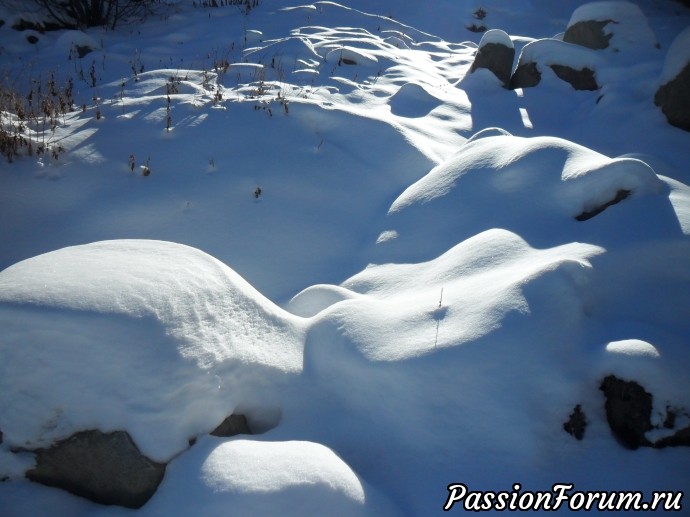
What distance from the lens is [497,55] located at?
7.47 metres

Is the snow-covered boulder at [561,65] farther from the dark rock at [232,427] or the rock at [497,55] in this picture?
the dark rock at [232,427]

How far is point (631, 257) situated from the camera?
9.34 feet

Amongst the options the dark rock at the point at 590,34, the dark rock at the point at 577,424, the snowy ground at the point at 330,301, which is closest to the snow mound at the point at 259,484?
the snowy ground at the point at 330,301

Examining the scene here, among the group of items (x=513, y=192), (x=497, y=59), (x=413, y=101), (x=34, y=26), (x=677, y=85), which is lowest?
(x=513, y=192)

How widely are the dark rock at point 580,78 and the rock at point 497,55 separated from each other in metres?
0.79

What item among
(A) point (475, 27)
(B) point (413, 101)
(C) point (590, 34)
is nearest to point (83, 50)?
(B) point (413, 101)

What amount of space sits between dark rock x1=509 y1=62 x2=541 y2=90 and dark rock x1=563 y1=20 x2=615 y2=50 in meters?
1.61

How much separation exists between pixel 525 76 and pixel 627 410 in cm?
637

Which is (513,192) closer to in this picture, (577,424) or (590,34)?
(577,424)

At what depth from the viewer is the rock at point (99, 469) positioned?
6.11 feet

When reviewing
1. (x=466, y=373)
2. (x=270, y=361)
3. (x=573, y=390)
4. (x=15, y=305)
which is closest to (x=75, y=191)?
A: (x=15, y=305)

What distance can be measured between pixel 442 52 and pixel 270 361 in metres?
9.39

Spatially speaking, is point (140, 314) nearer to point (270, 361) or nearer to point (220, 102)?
point (270, 361)

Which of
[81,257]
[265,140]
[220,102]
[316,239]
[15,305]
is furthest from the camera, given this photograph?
[220,102]
